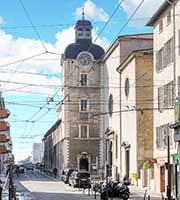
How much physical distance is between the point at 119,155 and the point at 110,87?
15939mm

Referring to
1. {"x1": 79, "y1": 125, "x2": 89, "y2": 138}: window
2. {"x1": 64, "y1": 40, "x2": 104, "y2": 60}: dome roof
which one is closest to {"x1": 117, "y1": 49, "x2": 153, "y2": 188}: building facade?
{"x1": 79, "y1": 125, "x2": 89, "y2": 138}: window

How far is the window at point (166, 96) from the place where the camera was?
47406mm

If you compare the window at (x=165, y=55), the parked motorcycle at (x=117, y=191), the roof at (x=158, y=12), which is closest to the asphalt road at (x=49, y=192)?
the parked motorcycle at (x=117, y=191)

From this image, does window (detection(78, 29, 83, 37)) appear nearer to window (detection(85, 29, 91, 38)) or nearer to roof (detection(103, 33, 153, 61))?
window (detection(85, 29, 91, 38))

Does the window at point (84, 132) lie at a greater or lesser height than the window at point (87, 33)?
lesser

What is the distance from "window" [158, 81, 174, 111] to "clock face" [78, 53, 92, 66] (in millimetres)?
44555

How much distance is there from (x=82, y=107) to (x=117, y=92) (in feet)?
57.1

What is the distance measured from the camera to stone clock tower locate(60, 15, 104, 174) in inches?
3760

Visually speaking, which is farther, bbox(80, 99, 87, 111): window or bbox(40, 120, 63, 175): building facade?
bbox(40, 120, 63, 175): building facade

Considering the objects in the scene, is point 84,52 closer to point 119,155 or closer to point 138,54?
point 119,155

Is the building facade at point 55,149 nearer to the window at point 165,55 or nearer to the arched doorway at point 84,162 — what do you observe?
the arched doorway at point 84,162

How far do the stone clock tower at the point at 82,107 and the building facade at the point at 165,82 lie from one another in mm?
41256

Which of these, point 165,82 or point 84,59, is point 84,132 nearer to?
point 84,59

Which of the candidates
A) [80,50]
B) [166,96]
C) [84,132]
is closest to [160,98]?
[166,96]
